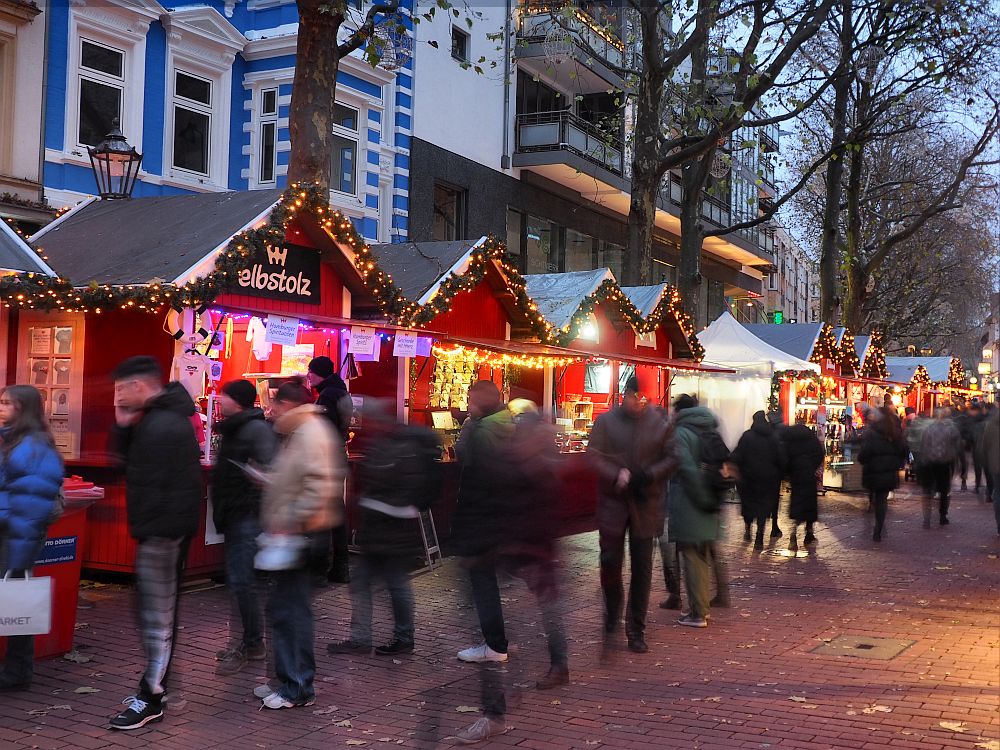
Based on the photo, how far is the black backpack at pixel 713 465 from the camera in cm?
854

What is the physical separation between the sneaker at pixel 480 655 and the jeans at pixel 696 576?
205cm

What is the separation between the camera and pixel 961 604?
9.81m

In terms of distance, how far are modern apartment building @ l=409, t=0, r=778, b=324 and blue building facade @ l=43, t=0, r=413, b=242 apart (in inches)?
46.7

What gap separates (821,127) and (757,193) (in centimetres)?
1575

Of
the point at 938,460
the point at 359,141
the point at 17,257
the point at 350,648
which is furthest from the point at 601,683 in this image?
the point at 359,141

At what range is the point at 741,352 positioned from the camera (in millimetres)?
21875

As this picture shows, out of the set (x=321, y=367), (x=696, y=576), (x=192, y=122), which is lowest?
(x=696, y=576)

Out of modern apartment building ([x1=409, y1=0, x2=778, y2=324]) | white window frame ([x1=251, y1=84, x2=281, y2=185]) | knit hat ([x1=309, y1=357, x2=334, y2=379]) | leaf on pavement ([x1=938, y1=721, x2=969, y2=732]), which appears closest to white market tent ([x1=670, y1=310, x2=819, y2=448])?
modern apartment building ([x1=409, y1=0, x2=778, y2=324])

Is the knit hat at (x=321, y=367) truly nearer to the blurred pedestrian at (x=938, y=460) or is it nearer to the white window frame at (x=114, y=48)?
the white window frame at (x=114, y=48)

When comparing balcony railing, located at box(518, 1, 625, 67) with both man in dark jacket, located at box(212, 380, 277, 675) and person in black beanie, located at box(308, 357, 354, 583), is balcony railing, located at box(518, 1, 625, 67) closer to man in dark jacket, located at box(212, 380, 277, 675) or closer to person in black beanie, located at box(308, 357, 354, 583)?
person in black beanie, located at box(308, 357, 354, 583)

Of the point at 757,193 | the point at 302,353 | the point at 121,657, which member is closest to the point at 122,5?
the point at 302,353

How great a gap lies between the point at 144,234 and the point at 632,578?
21.9 feet

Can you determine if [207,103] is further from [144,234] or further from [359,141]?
[144,234]

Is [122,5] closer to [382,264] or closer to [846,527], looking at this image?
[382,264]
